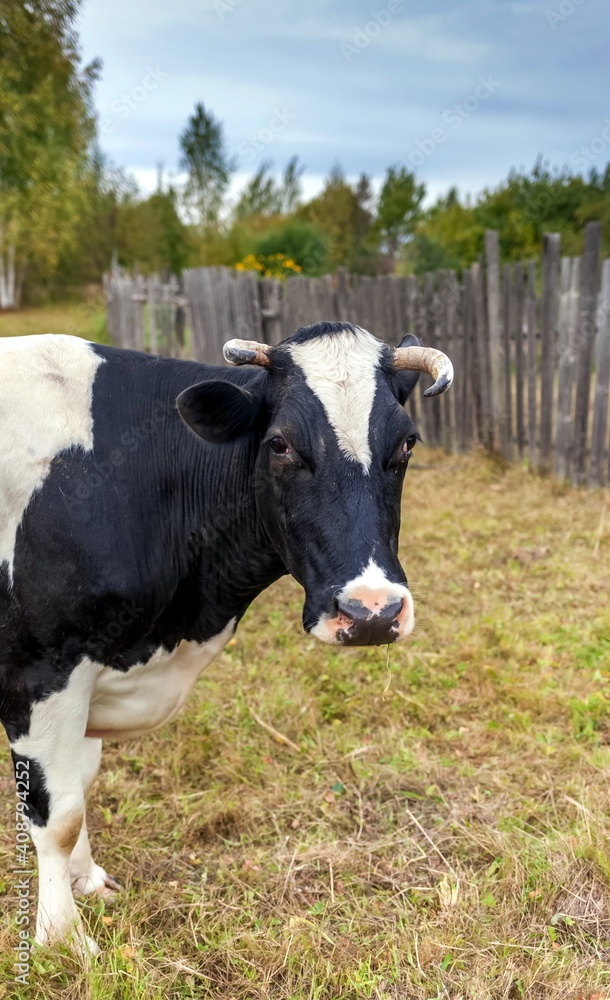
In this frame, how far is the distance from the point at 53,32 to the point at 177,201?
1407 inches

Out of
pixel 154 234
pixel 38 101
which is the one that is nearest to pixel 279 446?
pixel 38 101

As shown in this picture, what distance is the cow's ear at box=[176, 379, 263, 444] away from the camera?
2227mm

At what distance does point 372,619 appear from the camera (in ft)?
6.22

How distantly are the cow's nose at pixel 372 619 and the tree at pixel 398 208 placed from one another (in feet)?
70.5

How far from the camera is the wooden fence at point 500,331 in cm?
701

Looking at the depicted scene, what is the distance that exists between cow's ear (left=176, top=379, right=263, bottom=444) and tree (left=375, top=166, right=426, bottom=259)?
68.6 feet

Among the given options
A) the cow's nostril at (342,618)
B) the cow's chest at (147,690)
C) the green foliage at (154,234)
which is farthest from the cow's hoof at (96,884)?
the green foliage at (154,234)

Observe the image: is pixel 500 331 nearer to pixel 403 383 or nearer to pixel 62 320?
pixel 403 383

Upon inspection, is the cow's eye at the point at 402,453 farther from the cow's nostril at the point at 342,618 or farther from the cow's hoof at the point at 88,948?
the cow's hoof at the point at 88,948

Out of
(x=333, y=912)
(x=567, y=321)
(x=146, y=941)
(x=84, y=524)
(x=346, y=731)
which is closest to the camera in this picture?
(x=84, y=524)

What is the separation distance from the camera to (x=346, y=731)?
366 centimetres

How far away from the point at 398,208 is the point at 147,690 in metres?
23.2

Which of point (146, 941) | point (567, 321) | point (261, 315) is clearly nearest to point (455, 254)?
point (261, 315)

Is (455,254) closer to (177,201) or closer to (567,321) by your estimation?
(567,321)
